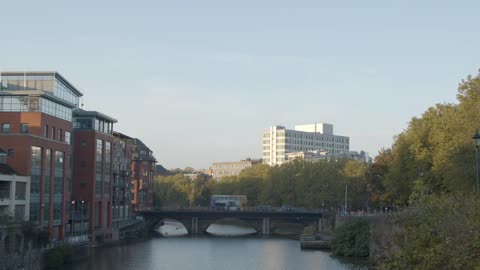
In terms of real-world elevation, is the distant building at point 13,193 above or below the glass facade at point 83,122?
below

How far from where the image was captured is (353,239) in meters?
90.8

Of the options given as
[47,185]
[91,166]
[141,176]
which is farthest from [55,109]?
[141,176]

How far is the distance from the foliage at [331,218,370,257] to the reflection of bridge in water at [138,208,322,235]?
38.9 m

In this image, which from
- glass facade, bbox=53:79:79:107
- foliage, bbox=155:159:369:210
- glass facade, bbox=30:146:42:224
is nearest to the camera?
glass facade, bbox=30:146:42:224

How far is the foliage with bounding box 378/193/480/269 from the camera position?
74.4 feet

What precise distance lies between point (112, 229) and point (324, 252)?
35299 mm

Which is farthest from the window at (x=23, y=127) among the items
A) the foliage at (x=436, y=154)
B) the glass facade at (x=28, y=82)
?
the foliage at (x=436, y=154)

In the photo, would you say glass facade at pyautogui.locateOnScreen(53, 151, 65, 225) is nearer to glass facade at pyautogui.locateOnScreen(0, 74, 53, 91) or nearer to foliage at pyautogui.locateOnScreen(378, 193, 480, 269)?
glass facade at pyautogui.locateOnScreen(0, 74, 53, 91)

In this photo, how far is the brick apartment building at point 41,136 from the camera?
7925 centimetres

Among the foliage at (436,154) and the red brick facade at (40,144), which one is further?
the red brick facade at (40,144)

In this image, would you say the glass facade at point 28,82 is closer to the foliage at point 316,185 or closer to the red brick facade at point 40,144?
the red brick facade at point 40,144

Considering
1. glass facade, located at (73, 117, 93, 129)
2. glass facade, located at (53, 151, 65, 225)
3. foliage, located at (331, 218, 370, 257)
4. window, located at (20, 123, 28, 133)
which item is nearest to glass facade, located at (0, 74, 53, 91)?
window, located at (20, 123, 28, 133)

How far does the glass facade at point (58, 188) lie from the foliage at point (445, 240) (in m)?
66.0

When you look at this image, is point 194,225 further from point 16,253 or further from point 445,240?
point 445,240
